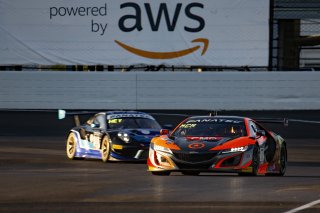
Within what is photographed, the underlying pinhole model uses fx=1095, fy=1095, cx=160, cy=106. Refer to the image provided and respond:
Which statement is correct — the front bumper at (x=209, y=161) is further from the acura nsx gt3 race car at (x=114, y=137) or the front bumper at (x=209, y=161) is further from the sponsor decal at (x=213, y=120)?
the acura nsx gt3 race car at (x=114, y=137)

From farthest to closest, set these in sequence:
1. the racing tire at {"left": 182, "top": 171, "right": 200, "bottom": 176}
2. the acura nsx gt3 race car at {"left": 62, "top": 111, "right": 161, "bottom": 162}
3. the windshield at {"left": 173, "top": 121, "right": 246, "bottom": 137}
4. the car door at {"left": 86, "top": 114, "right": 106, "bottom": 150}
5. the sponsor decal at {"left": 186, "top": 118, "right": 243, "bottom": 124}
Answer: the car door at {"left": 86, "top": 114, "right": 106, "bottom": 150} < the acura nsx gt3 race car at {"left": 62, "top": 111, "right": 161, "bottom": 162} < the sponsor decal at {"left": 186, "top": 118, "right": 243, "bottom": 124} < the windshield at {"left": 173, "top": 121, "right": 246, "bottom": 137} < the racing tire at {"left": 182, "top": 171, "right": 200, "bottom": 176}

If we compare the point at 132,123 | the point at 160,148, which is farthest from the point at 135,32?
the point at 160,148

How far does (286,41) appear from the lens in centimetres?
3731

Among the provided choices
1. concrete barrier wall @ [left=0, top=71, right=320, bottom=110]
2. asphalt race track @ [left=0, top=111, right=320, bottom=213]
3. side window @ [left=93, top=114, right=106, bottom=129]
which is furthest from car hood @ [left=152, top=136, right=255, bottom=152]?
concrete barrier wall @ [left=0, top=71, right=320, bottom=110]

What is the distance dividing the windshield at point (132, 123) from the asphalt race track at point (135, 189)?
122 centimetres

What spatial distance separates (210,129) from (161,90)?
53.5ft

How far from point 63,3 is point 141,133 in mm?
15824

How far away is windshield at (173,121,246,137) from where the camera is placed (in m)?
18.1

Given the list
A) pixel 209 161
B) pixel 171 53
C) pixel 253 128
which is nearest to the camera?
pixel 209 161

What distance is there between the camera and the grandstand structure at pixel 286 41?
36.2m

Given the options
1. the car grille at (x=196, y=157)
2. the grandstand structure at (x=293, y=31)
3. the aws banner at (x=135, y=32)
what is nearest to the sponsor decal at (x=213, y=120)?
the car grille at (x=196, y=157)

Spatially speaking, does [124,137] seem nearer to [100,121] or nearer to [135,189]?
[100,121]

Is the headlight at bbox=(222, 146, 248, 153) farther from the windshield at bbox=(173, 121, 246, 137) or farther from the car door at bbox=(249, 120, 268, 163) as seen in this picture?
the windshield at bbox=(173, 121, 246, 137)

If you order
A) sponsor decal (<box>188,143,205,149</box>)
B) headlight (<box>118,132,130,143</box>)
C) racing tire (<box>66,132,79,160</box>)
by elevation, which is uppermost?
sponsor decal (<box>188,143,205,149</box>)
